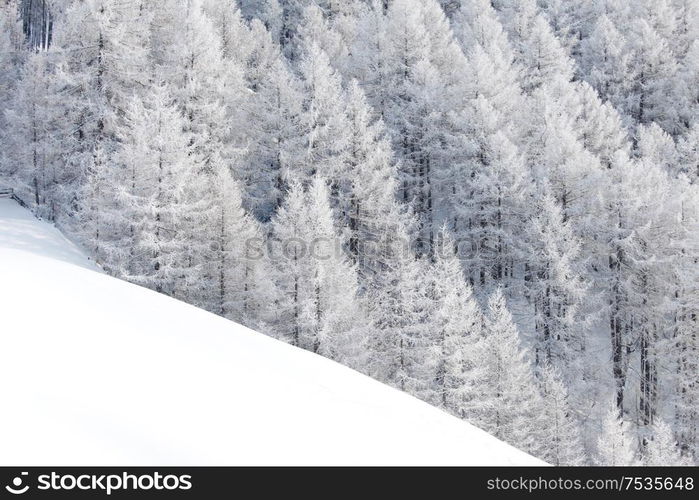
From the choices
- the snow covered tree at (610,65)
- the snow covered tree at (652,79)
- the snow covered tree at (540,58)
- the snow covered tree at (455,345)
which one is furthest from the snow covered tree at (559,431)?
the snow covered tree at (652,79)

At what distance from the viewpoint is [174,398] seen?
239 inches

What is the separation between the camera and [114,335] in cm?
734

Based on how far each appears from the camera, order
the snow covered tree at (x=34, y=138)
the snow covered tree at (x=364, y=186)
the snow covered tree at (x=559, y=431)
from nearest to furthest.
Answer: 1. the snow covered tree at (x=559, y=431)
2. the snow covered tree at (x=364, y=186)
3. the snow covered tree at (x=34, y=138)

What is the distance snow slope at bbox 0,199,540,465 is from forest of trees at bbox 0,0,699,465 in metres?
16.7

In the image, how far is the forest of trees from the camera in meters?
26.2

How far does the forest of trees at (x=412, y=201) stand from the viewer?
1030 inches

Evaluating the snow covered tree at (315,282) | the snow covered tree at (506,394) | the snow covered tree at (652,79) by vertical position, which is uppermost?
the snow covered tree at (652,79)

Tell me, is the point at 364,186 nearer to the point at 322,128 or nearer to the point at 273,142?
the point at 322,128

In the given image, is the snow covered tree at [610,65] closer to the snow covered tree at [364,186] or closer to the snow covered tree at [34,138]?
the snow covered tree at [364,186]

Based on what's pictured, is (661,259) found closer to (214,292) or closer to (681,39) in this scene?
(214,292)

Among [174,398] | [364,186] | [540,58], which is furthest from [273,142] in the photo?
[174,398]

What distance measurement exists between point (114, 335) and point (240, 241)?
20492 millimetres

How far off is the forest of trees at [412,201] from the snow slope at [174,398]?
54.7ft
